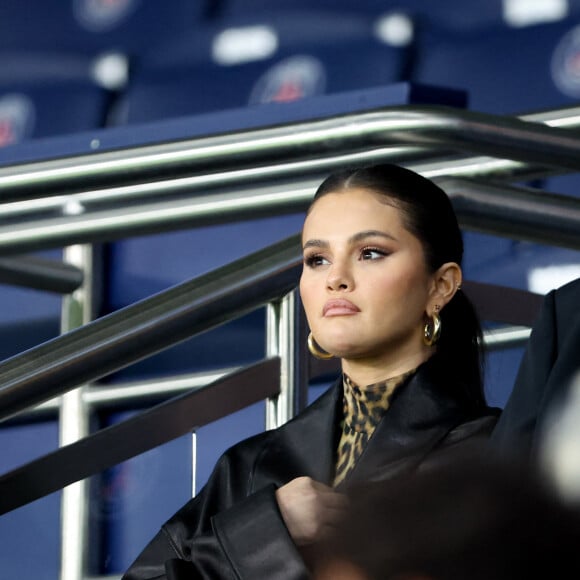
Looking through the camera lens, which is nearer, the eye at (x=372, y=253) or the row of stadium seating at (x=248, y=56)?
the eye at (x=372, y=253)

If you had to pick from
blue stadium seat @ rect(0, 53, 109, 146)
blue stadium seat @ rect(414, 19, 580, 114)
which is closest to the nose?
blue stadium seat @ rect(414, 19, 580, 114)

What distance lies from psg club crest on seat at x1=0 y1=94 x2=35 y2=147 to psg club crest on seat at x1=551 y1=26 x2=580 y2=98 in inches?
53.6

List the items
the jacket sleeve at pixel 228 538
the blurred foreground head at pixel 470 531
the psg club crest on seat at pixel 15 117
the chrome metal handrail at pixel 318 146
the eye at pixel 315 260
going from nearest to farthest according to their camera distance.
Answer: the blurred foreground head at pixel 470 531 → the jacket sleeve at pixel 228 538 → the eye at pixel 315 260 → the chrome metal handrail at pixel 318 146 → the psg club crest on seat at pixel 15 117

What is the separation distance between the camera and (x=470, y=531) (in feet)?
0.54

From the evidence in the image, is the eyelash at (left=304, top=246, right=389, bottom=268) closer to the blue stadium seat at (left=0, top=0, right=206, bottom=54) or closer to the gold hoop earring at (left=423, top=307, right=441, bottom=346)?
the gold hoop earring at (left=423, top=307, right=441, bottom=346)

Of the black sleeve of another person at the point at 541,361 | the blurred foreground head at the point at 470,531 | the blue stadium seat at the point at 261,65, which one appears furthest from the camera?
the blue stadium seat at the point at 261,65

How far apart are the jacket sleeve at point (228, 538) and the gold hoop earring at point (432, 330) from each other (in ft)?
0.53

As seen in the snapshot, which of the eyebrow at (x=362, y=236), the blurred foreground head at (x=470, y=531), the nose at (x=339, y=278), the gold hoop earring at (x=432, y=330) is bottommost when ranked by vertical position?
the gold hoop earring at (x=432, y=330)

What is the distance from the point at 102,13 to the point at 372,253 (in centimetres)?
229

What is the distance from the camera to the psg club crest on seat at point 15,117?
310 centimetres

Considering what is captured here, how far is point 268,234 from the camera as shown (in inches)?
90.0

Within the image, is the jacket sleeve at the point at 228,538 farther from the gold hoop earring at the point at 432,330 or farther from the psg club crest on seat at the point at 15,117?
the psg club crest on seat at the point at 15,117

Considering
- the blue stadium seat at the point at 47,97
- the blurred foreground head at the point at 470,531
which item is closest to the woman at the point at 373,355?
the blurred foreground head at the point at 470,531

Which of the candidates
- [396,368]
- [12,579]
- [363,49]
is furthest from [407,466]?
[363,49]
